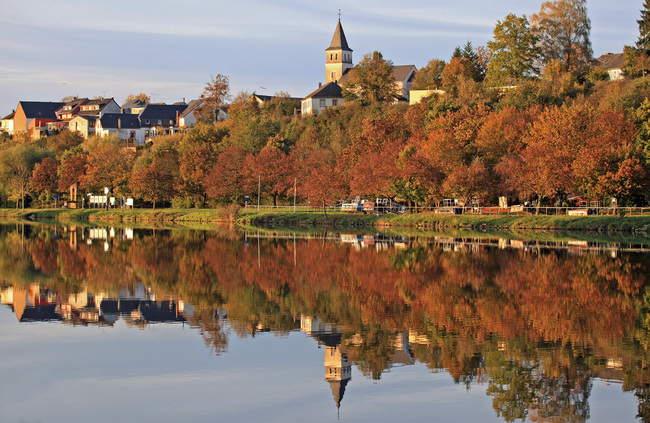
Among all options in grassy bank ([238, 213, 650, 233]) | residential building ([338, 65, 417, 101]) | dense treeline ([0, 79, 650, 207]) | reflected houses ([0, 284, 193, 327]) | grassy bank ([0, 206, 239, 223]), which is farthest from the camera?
residential building ([338, 65, 417, 101])

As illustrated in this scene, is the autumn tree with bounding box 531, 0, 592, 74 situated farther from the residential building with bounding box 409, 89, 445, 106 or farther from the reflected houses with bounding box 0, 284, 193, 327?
the reflected houses with bounding box 0, 284, 193, 327

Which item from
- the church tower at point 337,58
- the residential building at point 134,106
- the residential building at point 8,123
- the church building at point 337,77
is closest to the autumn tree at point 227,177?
the church building at point 337,77

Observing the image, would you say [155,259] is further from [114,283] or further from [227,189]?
[227,189]

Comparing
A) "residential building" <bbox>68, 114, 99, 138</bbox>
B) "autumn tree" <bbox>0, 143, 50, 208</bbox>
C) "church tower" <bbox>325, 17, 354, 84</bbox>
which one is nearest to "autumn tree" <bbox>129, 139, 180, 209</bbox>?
"autumn tree" <bbox>0, 143, 50, 208</bbox>

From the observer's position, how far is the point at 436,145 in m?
66.9

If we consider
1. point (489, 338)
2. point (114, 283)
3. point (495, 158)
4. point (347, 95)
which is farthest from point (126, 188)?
point (489, 338)

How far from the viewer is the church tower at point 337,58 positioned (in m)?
153

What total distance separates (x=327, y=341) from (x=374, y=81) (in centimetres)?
9149

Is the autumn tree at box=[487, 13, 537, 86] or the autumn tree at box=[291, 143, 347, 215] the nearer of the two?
the autumn tree at box=[291, 143, 347, 215]

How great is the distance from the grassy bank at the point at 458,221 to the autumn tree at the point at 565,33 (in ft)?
120

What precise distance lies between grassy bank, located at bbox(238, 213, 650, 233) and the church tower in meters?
84.2

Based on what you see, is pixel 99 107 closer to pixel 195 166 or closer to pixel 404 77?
pixel 404 77

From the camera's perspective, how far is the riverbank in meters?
54.9

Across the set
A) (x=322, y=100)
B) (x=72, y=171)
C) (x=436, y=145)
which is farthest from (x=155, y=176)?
(x=322, y=100)
